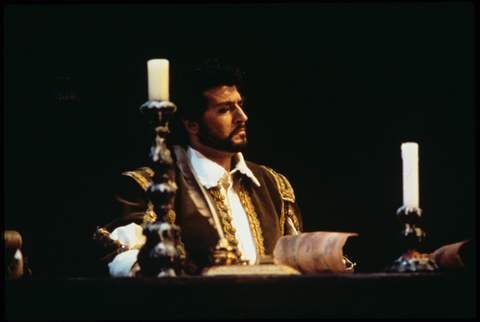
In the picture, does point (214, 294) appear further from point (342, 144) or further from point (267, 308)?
point (342, 144)

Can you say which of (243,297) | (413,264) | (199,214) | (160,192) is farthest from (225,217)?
(243,297)

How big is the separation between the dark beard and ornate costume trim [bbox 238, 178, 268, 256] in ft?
0.68

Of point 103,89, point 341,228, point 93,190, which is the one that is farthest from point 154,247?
point 341,228

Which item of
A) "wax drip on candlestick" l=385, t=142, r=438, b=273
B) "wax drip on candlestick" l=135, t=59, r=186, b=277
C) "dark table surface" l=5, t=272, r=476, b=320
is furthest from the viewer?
"wax drip on candlestick" l=385, t=142, r=438, b=273

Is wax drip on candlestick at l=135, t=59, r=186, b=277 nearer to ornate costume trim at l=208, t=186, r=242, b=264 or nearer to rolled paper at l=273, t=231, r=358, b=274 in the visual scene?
rolled paper at l=273, t=231, r=358, b=274

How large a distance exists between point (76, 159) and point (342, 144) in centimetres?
131

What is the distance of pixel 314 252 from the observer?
68.6 inches

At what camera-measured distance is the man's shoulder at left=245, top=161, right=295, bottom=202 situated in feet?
9.59

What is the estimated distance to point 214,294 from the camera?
4.80 ft

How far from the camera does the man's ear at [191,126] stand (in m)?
2.76

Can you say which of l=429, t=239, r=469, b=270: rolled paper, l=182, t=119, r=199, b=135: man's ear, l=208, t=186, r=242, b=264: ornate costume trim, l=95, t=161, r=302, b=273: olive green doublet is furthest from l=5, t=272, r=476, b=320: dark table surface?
l=182, t=119, r=199, b=135: man's ear

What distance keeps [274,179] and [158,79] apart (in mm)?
1303

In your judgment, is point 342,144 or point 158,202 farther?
point 342,144

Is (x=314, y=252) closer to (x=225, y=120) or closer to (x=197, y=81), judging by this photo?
(x=225, y=120)
